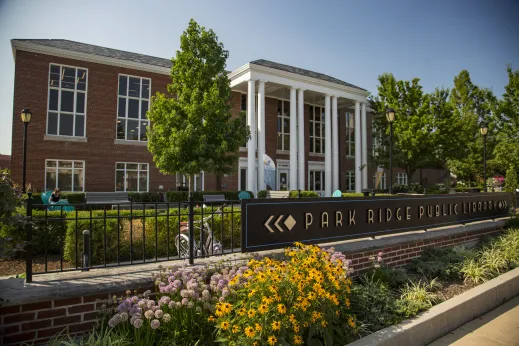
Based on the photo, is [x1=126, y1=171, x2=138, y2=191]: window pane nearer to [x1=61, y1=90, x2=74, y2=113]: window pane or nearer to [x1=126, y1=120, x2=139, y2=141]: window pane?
[x1=126, y1=120, x2=139, y2=141]: window pane

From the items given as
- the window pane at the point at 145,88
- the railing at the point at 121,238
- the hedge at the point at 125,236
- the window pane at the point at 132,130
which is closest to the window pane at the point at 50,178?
the window pane at the point at 132,130

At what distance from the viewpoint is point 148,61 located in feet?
79.1

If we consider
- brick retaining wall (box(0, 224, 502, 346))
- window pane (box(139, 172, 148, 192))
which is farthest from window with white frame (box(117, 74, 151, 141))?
brick retaining wall (box(0, 224, 502, 346))

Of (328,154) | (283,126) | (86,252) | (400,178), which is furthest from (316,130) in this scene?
(86,252)

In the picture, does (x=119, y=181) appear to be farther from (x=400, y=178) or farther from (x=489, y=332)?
(x=400, y=178)

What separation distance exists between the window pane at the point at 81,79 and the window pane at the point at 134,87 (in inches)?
111

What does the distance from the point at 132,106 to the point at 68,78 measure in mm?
4139

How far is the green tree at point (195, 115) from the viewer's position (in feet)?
53.2

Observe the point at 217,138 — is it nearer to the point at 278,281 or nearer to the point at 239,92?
the point at 239,92

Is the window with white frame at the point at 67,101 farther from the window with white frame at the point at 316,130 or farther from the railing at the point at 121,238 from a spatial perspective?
the window with white frame at the point at 316,130

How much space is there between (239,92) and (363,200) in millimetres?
22231

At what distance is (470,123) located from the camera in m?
32.1

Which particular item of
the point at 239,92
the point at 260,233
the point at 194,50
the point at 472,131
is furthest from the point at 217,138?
the point at 472,131

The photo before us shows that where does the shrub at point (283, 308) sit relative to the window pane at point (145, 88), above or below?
below
